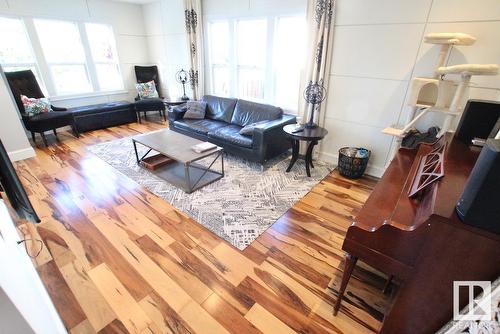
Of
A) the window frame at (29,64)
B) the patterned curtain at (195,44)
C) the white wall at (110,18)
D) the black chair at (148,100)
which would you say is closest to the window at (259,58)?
the patterned curtain at (195,44)

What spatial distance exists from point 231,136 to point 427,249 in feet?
9.11

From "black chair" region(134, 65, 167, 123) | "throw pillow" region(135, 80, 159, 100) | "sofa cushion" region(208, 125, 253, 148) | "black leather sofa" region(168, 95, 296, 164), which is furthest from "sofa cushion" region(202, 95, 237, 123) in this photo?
"throw pillow" region(135, 80, 159, 100)

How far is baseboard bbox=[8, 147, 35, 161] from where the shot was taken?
3.45 m

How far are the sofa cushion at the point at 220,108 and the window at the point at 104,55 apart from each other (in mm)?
2549

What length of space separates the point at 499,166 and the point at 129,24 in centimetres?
656

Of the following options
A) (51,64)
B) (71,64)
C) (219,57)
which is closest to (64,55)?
(71,64)

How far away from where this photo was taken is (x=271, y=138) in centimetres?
320

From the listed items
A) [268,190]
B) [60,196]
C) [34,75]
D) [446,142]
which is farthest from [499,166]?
[34,75]

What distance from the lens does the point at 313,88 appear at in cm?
Result: 318

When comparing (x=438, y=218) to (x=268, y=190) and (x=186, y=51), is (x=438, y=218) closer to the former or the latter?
(x=268, y=190)

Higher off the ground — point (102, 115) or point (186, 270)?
point (102, 115)

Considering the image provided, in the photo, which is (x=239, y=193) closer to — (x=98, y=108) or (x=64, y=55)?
(x=98, y=108)

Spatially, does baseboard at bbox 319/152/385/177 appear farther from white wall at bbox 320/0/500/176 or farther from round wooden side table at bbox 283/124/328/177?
round wooden side table at bbox 283/124/328/177

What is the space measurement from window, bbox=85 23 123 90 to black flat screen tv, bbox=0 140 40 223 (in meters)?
4.88
